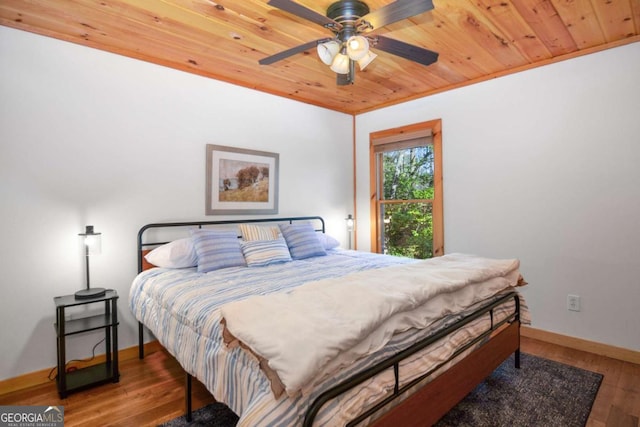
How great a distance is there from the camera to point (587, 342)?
2773mm

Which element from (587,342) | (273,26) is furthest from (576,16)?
(587,342)

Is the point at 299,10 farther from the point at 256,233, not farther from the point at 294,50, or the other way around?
the point at 256,233

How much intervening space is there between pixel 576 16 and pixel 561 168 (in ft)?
3.94

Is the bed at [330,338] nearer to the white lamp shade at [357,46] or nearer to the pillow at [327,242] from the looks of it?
the pillow at [327,242]

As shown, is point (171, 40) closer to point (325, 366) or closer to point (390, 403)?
point (325, 366)

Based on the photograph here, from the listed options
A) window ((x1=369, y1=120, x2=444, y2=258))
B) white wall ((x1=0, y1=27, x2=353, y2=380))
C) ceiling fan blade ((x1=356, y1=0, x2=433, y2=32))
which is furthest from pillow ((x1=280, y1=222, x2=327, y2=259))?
ceiling fan blade ((x1=356, y1=0, x2=433, y2=32))

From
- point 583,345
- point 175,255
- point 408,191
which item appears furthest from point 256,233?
point 583,345

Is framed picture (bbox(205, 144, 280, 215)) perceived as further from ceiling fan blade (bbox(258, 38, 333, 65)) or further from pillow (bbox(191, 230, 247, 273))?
ceiling fan blade (bbox(258, 38, 333, 65))

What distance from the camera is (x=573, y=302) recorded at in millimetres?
2854

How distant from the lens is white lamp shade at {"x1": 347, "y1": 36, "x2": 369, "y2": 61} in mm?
1837

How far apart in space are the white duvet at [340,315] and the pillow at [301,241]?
1326mm

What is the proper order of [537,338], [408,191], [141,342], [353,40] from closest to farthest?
[353,40] < [141,342] < [537,338] < [408,191]

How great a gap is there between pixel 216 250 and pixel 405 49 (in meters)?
1.99

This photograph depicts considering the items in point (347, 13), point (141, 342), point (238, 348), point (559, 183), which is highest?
point (347, 13)
